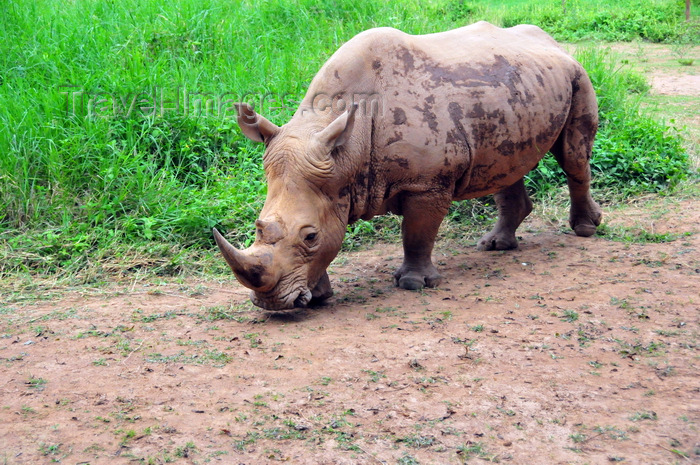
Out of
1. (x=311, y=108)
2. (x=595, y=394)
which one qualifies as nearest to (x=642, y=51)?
(x=311, y=108)

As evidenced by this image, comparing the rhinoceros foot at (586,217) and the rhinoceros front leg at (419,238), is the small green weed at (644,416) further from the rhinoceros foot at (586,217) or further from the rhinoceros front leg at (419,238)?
the rhinoceros foot at (586,217)

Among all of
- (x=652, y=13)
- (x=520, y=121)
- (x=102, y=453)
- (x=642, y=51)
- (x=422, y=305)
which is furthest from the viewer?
(x=652, y=13)

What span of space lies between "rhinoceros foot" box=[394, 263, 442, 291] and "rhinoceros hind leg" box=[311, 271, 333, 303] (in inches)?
21.0

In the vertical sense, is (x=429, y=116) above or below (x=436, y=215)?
above

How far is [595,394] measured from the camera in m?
3.36

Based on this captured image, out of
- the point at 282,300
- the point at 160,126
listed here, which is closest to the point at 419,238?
the point at 282,300

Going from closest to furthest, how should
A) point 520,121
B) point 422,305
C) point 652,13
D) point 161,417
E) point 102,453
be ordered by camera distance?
point 102,453, point 161,417, point 422,305, point 520,121, point 652,13

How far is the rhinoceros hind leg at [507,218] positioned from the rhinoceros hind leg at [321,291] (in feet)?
5.64

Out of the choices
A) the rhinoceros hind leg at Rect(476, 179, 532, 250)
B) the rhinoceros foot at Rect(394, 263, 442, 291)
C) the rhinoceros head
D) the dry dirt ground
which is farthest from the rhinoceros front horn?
the rhinoceros hind leg at Rect(476, 179, 532, 250)

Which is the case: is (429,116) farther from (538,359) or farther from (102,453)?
(102,453)

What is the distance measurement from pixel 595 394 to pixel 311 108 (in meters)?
2.36

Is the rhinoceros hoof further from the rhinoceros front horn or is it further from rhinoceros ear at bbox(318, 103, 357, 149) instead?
the rhinoceros front horn

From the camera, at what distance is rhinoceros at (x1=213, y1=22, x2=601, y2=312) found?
4.32 m

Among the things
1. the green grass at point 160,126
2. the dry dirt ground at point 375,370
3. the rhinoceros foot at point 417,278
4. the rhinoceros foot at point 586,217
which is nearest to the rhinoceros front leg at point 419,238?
the rhinoceros foot at point 417,278
